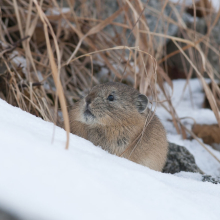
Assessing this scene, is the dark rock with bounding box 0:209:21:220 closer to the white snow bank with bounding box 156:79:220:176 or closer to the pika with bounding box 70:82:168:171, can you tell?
the pika with bounding box 70:82:168:171

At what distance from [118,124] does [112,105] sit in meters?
0.23

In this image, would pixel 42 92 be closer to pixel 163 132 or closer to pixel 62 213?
pixel 163 132

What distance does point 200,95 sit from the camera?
7555 mm

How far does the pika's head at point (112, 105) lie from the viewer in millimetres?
3906

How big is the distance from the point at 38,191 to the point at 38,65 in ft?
13.1

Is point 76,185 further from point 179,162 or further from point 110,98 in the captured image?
point 179,162

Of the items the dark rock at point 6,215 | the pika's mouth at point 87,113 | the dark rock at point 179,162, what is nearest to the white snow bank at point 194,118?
the dark rock at point 179,162

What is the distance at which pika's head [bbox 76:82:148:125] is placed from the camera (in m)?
3.91

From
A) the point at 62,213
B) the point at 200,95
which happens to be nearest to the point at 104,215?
the point at 62,213

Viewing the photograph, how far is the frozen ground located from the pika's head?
1.20 meters

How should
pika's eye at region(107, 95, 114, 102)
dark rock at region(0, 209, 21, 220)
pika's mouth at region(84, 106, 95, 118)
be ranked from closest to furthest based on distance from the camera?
dark rock at region(0, 209, 21, 220) < pika's mouth at region(84, 106, 95, 118) < pika's eye at region(107, 95, 114, 102)

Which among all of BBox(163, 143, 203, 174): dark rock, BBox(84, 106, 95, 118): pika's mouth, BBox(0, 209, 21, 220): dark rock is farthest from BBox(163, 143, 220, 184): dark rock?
BBox(0, 209, 21, 220): dark rock

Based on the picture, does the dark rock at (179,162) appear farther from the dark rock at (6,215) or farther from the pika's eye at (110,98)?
the dark rock at (6,215)

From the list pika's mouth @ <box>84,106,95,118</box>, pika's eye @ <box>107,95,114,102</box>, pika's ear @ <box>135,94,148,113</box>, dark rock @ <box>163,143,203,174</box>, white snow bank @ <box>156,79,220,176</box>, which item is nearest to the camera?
pika's mouth @ <box>84,106,95,118</box>
